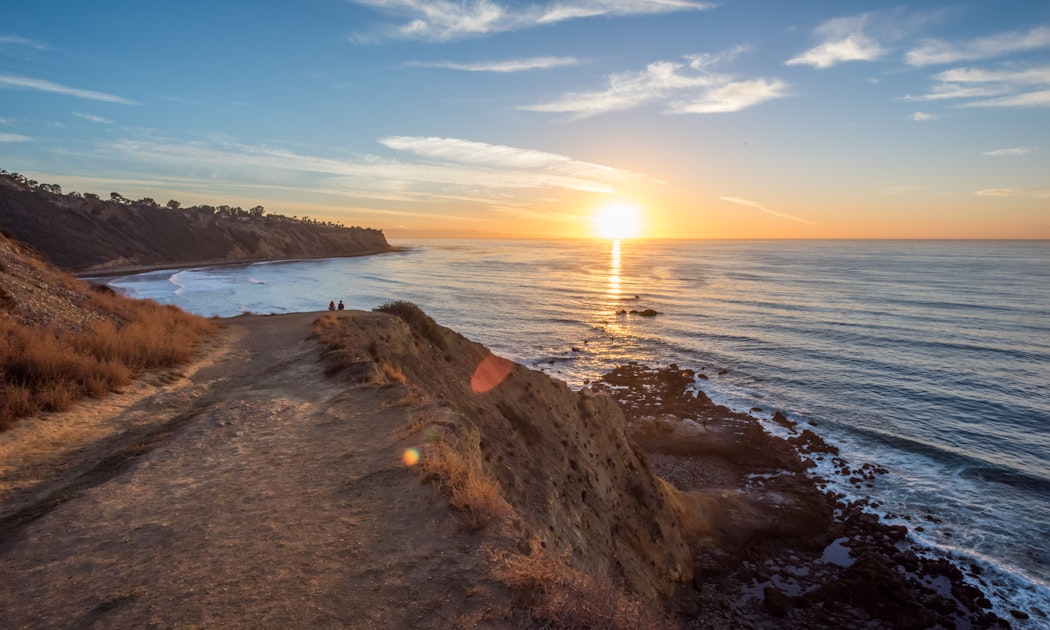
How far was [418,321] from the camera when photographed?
2136 cm

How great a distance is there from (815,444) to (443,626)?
25.3 metres

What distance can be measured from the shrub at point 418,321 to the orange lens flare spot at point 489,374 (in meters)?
2.14

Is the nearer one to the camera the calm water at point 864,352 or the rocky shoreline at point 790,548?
the rocky shoreline at point 790,548

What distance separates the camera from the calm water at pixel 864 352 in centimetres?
1977

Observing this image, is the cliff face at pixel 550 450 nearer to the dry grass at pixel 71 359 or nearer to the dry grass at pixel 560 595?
the dry grass at pixel 560 595

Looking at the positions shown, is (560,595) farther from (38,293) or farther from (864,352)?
(864,352)

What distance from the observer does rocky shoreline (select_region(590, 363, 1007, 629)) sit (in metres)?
14.1

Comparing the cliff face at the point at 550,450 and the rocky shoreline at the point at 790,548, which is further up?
the cliff face at the point at 550,450

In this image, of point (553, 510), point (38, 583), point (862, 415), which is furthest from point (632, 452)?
point (862, 415)

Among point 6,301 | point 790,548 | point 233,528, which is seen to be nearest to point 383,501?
point 233,528

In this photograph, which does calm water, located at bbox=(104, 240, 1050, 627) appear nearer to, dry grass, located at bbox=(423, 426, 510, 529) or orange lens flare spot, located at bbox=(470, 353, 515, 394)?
orange lens flare spot, located at bbox=(470, 353, 515, 394)

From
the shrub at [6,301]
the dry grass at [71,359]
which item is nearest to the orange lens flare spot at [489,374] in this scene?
the dry grass at [71,359]

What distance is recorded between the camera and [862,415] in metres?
28.4

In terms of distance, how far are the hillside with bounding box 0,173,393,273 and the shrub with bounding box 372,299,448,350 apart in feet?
235
